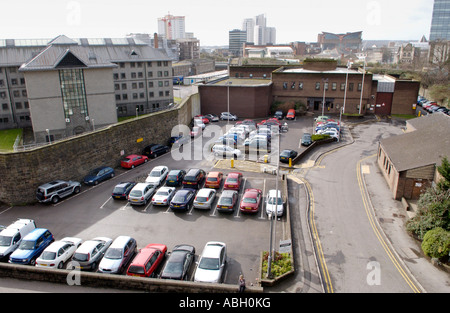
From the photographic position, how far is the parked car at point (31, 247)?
17719 mm

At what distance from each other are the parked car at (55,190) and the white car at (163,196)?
23.3ft

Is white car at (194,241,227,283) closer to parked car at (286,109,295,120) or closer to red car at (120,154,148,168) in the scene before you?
red car at (120,154,148,168)

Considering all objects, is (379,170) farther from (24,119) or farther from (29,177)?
(24,119)

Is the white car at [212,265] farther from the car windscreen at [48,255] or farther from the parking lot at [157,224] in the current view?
the car windscreen at [48,255]

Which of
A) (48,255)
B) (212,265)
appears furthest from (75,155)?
(212,265)

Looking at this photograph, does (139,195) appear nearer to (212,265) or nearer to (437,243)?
(212,265)

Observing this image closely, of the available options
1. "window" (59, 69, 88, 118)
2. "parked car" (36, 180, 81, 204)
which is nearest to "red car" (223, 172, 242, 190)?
"parked car" (36, 180, 81, 204)

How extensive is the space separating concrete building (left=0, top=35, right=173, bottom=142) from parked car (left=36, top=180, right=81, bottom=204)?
12.1m

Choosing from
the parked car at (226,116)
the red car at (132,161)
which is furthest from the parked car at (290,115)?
the red car at (132,161)

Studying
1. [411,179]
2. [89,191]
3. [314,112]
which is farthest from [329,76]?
[89,191]

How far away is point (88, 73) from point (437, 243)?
3671 cm

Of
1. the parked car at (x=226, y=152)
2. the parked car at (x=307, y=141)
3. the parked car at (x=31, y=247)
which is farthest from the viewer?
the parked car at (x=307, y=141)

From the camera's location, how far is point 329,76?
53.8 meters

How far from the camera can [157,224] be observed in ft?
72.2
